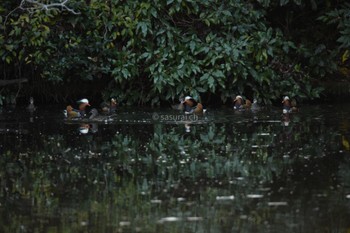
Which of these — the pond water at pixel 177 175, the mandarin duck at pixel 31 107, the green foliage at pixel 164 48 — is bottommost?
the pond water at pixel 177 175

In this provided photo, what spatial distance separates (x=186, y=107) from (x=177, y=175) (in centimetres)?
664

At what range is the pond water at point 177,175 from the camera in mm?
7703

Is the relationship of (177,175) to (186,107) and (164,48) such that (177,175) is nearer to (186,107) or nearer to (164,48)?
(186,107)

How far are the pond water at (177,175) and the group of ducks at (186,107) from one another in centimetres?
73

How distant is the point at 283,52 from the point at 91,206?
10.7 metres

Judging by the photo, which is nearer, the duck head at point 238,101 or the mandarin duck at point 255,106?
the duck head at point 238,101

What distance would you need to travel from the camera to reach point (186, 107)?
641 inches

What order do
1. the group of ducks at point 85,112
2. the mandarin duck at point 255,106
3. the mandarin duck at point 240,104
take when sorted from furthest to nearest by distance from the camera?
the mandarin duck at point 255,106, the mandarin duck at point 240,104, the group of ducks at point 85,112

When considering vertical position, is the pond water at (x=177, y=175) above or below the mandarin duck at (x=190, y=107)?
below

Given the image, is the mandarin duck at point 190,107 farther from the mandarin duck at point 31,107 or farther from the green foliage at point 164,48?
the mandarin duck at point 31,107

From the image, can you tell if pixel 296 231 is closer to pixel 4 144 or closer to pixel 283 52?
pixel 4 144

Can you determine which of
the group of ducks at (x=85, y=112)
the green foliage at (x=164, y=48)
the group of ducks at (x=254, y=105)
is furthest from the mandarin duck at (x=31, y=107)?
the group of ducks at (x=254, y=105)

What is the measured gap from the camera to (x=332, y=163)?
10.3m

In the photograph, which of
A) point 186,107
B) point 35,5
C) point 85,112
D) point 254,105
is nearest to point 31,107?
point 85,112
